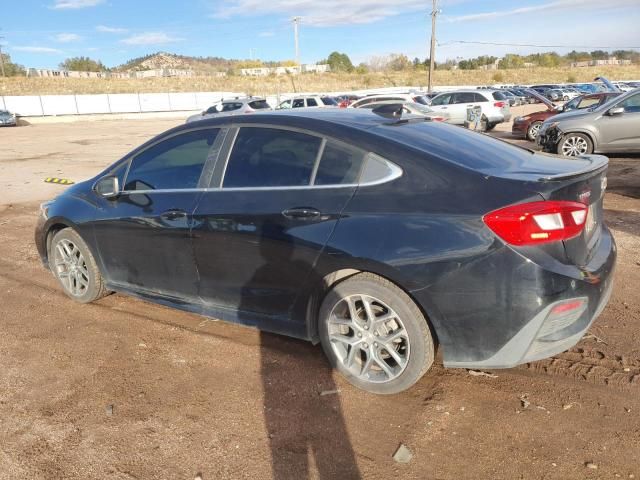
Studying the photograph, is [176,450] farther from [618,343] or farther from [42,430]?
[618,343]

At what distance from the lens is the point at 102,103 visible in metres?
48.0

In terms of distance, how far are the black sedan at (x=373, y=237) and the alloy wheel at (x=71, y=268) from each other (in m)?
0.74

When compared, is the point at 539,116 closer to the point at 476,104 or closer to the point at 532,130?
the point at 532,130

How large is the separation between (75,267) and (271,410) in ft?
8.48

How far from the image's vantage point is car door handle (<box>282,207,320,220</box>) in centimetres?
309

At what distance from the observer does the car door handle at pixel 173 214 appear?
365 centimetres

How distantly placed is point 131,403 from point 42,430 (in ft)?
1.58

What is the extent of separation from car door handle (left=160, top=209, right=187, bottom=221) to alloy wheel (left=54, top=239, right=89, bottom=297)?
126cm

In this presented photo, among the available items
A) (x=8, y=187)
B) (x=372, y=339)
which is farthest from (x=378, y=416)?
(x=8, y=187)

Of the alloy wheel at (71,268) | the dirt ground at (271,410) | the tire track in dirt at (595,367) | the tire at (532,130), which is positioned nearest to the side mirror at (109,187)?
the alloy wheel at (71,268)

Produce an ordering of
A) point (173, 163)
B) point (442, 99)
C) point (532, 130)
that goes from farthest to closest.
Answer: point (442, 99), point (532, 130), point (173, 163)

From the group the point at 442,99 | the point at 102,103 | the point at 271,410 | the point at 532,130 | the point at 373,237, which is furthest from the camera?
the point at 102,103

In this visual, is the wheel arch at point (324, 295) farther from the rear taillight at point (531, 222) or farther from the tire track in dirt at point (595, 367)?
the tire track in dirt at point (595, 367)

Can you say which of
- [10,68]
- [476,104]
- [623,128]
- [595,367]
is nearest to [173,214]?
[595,367]
